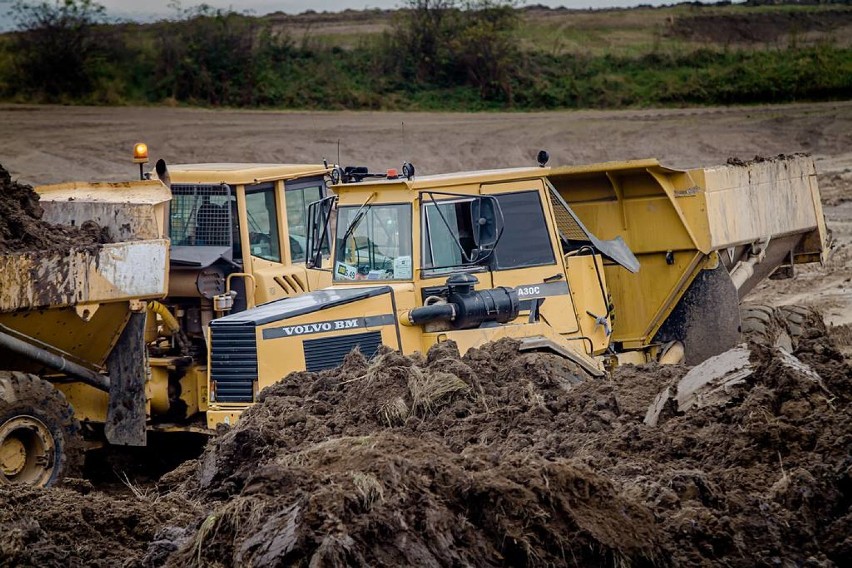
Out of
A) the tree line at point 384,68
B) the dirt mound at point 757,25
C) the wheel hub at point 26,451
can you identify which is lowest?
the wheel hub at point 26,451

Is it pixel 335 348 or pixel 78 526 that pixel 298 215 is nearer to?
pixel 335 348

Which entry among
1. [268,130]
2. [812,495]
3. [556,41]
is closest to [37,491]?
[812,495]

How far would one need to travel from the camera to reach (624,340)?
11.9 meters

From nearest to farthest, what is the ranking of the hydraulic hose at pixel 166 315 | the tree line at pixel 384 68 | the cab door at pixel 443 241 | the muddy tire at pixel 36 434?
the muddy tire at pixel 36 434
the cab door at pixel 443 241
the hydraulic hose at pixel 166 315
the tree line at pixel 384 68

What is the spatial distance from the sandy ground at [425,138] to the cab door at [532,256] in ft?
38.8

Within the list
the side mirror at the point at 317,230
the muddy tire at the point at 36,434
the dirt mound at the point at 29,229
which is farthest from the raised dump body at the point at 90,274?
the side mirror at the point at 317,230

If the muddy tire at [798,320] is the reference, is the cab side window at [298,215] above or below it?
above

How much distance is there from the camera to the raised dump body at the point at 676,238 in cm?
1139

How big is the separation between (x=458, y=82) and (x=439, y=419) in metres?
27.4

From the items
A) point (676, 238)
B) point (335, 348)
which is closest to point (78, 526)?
point (335, 348)

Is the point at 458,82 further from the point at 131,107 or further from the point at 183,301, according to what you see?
the point at 183,301

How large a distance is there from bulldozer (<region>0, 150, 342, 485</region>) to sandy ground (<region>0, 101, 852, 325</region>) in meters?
11.2

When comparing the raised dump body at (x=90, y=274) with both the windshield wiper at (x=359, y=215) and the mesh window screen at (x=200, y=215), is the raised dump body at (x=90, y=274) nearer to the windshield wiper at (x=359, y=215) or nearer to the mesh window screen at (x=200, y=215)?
the mesh window screen at (x=200, y=215)

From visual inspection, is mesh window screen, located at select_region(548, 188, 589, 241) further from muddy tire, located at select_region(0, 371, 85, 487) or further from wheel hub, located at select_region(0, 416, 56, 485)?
wheel hub, located at select_region(0, 416, 56, 485)
